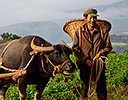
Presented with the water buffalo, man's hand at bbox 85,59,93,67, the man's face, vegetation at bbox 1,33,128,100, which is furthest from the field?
the man's face

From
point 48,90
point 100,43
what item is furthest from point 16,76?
point 48,90

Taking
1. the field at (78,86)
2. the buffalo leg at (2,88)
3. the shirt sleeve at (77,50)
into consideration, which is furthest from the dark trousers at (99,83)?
the buffalo leg at (2,88)

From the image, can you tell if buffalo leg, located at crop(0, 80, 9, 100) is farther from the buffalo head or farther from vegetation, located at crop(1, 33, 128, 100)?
vegetation, located at crop(1, 33, 128, 100)

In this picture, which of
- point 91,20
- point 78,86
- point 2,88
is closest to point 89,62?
point 91,20

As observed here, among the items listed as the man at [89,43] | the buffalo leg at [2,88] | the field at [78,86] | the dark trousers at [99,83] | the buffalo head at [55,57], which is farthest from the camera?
the field at [78,86]

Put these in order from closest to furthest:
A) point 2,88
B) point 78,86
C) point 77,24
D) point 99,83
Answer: point 99,83 → point 77,24 → point 2,88 → point 78,86

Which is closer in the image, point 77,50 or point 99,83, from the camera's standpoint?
point 77,50

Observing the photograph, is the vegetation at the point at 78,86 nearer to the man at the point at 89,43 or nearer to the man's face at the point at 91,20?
the man at the point at 89,43

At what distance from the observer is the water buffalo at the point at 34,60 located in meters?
4.30

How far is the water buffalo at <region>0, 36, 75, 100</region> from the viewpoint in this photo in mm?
4301

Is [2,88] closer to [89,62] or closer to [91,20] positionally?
[89,62]

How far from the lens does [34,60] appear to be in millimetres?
4426

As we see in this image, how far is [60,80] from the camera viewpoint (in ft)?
26.4

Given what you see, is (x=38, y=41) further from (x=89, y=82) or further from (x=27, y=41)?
(x=89, y=82)
